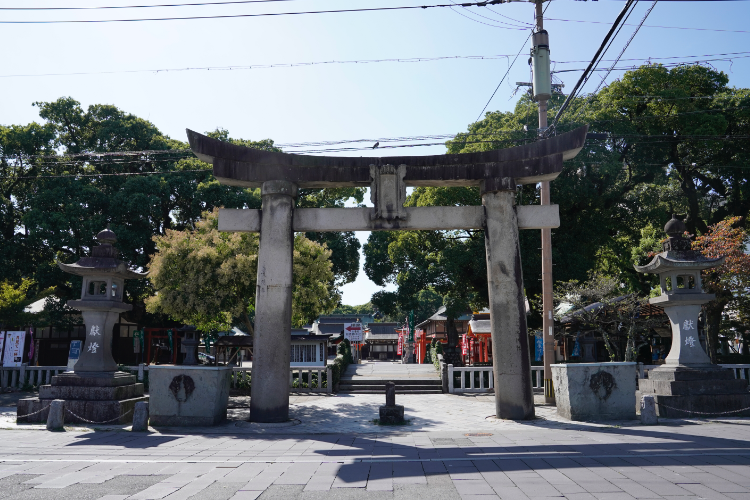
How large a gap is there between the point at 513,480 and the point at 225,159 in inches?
377

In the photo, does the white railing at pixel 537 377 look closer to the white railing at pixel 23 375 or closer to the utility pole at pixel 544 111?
the utility pole at pixel 544 111

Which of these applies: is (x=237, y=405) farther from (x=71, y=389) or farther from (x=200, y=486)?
(x=200, y=486)

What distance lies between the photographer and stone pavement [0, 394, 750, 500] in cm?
580

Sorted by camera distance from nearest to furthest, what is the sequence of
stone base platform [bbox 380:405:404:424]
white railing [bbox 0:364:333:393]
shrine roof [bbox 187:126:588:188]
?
1. stone base platform [bbox 380:405:404:424]
2. shrine roof [bbox 187:126:588:188]
3. white railing [bbox 0:364:333:393]

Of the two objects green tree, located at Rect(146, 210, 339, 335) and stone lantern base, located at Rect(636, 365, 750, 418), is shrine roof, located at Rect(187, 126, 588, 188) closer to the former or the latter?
green tree, located at Rect(146, 210, 339, 335)

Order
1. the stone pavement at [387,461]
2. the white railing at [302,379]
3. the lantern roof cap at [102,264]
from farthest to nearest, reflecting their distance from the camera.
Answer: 1. the white railing at [302,379]
2. the lantern roof cap at [102,264]
3. the stone pavement at [387,461]

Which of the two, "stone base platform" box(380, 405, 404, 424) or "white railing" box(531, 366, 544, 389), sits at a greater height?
"white railing" box(531, 366, 544, 389)

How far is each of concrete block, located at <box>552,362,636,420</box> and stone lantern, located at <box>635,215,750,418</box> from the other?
139 cm

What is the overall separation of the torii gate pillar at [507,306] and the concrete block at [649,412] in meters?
2.30

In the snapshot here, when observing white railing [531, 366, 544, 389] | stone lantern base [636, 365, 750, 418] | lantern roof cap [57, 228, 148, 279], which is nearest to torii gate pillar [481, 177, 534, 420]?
stone lantern base [636, 365, 750, 418]

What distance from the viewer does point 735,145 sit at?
24469 mm

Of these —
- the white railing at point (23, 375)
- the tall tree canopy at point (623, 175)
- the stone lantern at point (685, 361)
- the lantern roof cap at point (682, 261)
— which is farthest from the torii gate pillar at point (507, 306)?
the white railing at point (23, 375)

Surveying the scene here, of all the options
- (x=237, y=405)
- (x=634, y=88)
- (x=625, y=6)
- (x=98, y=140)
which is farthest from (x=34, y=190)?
(x=634, y=88)

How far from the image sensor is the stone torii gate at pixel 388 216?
1188 centimetres
